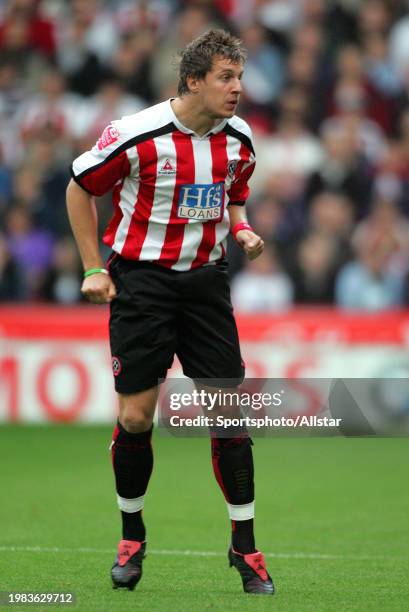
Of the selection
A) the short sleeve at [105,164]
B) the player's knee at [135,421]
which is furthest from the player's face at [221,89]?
the player's knee at [135,421]

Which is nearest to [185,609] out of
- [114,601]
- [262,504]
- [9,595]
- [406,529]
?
[114,601]

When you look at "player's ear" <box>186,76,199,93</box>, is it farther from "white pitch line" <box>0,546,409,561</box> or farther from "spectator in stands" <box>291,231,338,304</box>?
"spectator in stands" <box>291,231,338,304</box>

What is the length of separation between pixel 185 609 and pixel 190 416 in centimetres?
99

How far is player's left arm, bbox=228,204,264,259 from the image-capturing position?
5.58 meters

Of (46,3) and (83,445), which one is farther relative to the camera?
(46,3)

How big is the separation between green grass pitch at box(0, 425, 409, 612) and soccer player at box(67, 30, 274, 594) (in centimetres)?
29

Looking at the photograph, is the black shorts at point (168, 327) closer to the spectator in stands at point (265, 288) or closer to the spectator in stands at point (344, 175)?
the spectator in stands at point (265, 288)

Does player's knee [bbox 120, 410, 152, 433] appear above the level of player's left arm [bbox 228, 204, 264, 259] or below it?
below

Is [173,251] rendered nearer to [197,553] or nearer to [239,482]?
[239,482]

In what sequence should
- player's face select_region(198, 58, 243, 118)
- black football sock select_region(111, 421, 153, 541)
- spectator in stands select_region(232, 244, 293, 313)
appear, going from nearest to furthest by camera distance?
player's face select_region(198, 58, 243, 118), black football sock select_region(111, 421, 153, 541), spectator in stands select_region(232, 244, 293, 313)

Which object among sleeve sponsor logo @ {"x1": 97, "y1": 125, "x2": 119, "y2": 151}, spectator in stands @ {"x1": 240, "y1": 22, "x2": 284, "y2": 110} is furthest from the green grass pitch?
spectator in stands @ {"x1": 240, "y1": 22, "x2": 284, "y2": 110}

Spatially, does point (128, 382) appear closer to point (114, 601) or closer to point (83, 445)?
point (114, 601)

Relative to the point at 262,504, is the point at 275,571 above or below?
above

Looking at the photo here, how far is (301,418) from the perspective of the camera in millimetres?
6035
